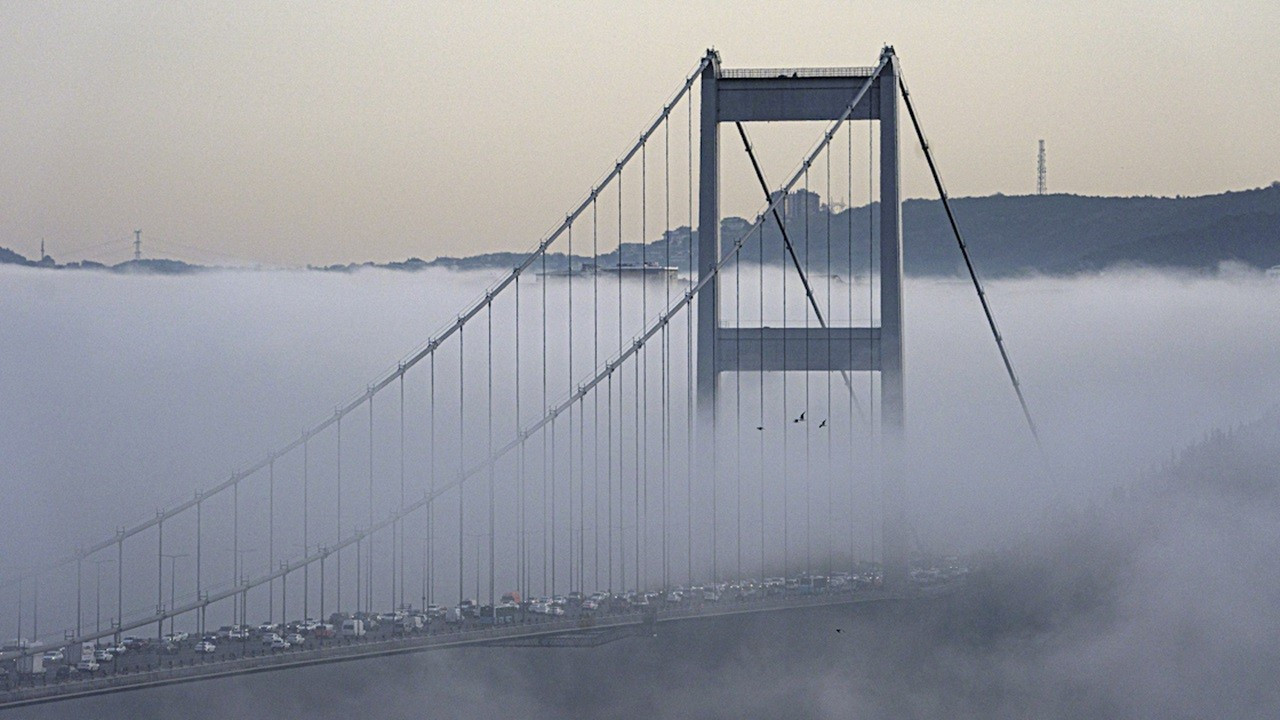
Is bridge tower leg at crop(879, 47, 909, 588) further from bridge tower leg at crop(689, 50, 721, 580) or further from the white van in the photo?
the white van

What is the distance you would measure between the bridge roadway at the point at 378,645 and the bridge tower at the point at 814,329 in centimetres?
223

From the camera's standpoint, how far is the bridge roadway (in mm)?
30094

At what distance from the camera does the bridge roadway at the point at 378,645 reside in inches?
1185

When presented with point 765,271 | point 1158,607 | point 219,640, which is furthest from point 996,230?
point 219,640

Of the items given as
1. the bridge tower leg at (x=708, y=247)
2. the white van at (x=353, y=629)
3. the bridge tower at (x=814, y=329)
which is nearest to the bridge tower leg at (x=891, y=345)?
the bridge tower at (x=814, y=329)

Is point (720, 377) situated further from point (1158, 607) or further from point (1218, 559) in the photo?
point (1218, 559)

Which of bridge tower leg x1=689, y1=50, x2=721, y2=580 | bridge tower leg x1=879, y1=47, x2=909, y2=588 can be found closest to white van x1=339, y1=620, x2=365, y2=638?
bridge tower leg x1=689, y1=50, x2=721, y2=580

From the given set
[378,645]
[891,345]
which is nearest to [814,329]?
[891,345]

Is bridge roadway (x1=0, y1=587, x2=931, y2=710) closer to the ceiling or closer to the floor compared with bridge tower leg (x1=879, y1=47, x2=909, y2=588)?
closer to the floor

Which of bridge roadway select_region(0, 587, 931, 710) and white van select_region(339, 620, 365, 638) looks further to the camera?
white van select_region(339, 620, 365, 638)

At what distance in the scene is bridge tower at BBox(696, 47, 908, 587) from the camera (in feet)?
116

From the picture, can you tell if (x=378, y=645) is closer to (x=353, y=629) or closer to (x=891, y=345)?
(x=353, y=629)

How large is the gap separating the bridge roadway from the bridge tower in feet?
7.32

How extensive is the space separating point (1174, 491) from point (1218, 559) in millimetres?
6621
